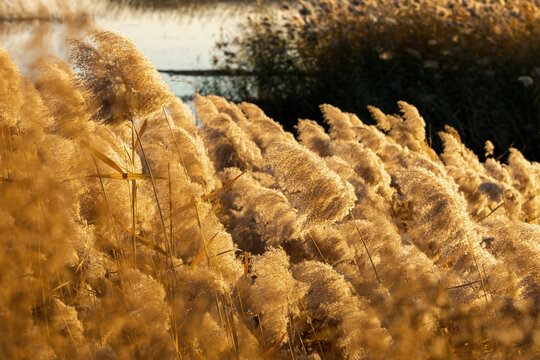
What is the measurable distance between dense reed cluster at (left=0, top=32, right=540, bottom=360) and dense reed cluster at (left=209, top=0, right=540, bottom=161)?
431 cm

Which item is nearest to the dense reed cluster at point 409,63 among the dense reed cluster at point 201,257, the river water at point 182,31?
the river water at point 182,31

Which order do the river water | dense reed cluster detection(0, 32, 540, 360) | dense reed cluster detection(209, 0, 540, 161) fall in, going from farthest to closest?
the river water < dense reed cluster detection(209, 0, 540, 161) < dense reed cluster detection(0, 32, 540, 360)

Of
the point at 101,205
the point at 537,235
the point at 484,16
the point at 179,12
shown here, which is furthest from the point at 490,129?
the point at 179,12

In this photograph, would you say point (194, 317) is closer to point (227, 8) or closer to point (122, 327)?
point (122, 327)

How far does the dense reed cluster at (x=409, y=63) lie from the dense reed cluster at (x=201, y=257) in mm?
4312

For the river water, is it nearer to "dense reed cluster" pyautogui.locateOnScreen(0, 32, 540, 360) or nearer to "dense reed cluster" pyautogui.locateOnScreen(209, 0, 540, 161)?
"dense reed cluster" pyautogui.locateOnScreen(209, 0, 540, 161)

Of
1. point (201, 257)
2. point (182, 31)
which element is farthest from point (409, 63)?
point (201, 257)

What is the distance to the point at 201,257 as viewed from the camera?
5.94ft

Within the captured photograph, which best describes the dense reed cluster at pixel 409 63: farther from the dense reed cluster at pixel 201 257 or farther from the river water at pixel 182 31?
the dense reed cluster at pixel 201 257

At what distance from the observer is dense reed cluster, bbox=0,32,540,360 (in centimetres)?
151

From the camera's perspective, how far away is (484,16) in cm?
700

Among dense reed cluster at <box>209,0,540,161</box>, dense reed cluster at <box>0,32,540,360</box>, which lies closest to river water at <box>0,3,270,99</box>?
dense reed cluster at <box>209,0,540,161</box>

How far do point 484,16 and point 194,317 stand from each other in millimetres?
6356

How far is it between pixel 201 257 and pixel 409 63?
5.48m
